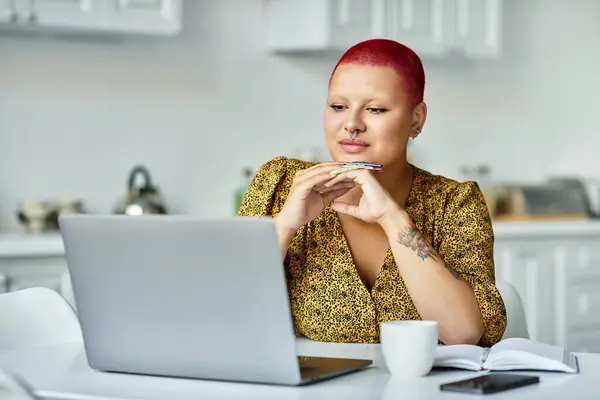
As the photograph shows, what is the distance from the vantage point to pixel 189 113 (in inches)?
172

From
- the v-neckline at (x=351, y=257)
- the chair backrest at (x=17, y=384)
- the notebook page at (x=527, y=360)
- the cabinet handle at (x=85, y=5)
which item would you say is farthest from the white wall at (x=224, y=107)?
the notebook page at (x=527, y=360)

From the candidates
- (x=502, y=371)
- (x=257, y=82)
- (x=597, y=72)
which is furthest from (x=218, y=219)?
(x=597, y=72)

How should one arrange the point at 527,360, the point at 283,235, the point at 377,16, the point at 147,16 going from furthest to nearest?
the point at 377,16 < the point at 147,16 < the point at 283,235 < the point at 527,360

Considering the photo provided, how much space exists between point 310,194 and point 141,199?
2162mm

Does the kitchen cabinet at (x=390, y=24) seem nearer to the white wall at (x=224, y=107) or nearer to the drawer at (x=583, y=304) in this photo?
the white wall at (x=224, y=107)

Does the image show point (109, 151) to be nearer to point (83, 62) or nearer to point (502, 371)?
point (83, 62)

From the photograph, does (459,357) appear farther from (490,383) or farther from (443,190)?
(443,190)

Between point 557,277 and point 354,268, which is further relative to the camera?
point 557,277

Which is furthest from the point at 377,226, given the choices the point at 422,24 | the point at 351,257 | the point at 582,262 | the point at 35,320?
the point at 582,262

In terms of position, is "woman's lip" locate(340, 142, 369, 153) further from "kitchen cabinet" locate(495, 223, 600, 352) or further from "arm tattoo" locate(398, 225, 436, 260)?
"kitchen cabinet" locate(495, 223, 600, 352)

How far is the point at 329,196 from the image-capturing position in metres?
1.99

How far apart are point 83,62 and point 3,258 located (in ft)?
3.18

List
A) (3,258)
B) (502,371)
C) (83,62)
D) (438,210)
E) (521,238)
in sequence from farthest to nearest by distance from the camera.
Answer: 1. (521,238)
2. (83,62)
3. (3,258)
4. (438,210)
5. (502,371)

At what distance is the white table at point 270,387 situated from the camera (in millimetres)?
1351
